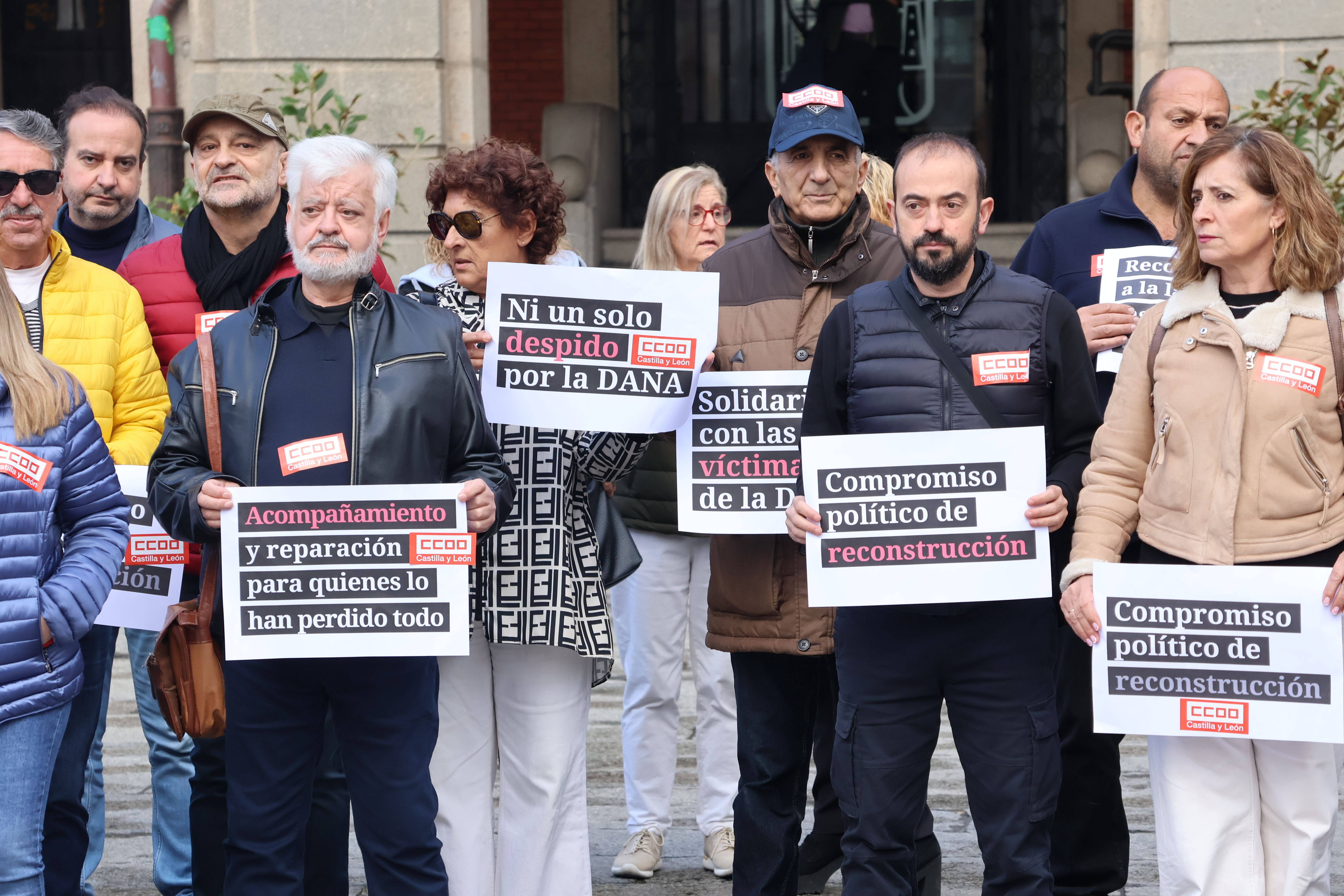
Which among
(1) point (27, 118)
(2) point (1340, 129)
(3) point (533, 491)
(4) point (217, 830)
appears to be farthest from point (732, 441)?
(2) point (1340, 129)

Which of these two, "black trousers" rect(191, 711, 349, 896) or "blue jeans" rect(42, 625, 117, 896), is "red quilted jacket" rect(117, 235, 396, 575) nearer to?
"blue jeans" rect(42, 625, 117, 896)

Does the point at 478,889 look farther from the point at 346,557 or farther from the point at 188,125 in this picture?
the point at 188,125

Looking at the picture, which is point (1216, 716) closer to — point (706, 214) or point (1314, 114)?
point (706, 214)

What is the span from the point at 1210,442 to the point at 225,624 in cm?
237

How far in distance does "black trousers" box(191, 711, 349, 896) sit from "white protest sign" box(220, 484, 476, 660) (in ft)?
1.73

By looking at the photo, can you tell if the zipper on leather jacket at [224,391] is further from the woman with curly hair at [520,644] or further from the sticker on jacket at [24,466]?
the woman with curly hair at [520,644]

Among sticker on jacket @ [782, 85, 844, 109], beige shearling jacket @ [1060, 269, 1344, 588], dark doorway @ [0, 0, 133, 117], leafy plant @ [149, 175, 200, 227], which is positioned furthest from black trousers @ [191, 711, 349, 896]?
dark doorway @ [0, 0, 133, 117]

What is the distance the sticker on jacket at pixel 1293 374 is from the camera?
12.0 ft

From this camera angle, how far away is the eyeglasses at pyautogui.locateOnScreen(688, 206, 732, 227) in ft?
19.6

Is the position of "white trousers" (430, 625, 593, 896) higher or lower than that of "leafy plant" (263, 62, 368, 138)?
lower

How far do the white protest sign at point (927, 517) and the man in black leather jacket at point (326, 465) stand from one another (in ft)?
2.72

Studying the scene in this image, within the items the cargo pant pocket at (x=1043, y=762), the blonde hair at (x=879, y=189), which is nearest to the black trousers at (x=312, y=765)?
the cargo pant pocket at (x=1043, y=762)

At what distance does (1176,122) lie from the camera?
486 cm

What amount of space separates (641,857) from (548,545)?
162cm
